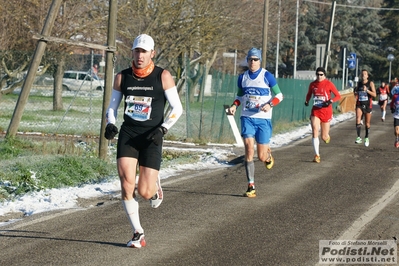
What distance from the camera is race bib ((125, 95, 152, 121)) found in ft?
26.9

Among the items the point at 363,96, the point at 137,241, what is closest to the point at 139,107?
the point at 137,241

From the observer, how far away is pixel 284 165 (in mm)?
16328

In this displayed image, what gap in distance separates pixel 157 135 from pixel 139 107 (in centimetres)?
36

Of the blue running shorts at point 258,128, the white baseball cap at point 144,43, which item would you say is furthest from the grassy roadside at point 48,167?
the white baseball cap at point 144,43

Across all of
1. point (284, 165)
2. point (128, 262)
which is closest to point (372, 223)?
point (128, 262)

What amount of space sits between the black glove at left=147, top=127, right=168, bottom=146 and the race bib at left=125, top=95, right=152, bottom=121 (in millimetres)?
192

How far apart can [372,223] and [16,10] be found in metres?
17.7

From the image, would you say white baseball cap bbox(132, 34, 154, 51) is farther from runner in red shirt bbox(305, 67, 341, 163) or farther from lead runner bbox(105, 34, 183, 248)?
runner in red shirt bbox(305, 67, 341, 163)

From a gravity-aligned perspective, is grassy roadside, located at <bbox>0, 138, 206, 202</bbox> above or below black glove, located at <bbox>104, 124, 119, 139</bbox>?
below

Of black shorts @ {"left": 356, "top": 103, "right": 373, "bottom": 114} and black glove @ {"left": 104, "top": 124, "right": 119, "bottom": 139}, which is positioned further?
black shorts @ {"left": 356, "top": 103, "right": 373, "bottom": 114}

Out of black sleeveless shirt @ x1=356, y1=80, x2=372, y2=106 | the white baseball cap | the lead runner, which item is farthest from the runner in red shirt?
the white baseball cap

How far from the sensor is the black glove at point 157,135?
808cm

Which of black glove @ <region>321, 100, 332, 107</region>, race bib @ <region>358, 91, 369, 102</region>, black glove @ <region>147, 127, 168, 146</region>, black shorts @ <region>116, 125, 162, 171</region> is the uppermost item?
race bib @ <region>358, 91, 369, 102</region>

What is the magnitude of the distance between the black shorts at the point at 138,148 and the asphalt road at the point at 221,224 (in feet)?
2.69
